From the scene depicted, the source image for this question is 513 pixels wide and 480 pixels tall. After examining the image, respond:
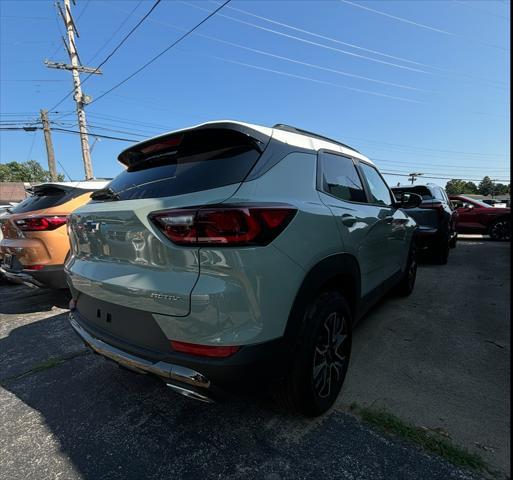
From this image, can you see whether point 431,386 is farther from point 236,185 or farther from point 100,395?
point 100,395

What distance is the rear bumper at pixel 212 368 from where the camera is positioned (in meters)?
1.65

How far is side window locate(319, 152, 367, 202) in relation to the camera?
7.98ft

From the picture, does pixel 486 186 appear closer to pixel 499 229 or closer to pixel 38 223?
pixel 499 229

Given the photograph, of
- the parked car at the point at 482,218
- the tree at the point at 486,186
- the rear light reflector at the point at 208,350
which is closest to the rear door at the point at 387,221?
the rear light reflector at the point at 208,350

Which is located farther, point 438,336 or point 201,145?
point 438,336

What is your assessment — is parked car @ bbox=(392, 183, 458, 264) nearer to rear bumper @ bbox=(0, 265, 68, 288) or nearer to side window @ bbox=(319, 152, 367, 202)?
side window @ bbox=(319, 152, 367, 202)

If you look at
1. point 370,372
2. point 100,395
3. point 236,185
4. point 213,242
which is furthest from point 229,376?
point 370,372


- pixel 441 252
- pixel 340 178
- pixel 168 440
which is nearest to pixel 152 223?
pixel 168 440

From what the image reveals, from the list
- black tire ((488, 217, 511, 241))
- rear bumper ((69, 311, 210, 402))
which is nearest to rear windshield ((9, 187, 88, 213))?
rear bumper ((69, 311, 210, 402))

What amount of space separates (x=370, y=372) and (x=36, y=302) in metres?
4.80

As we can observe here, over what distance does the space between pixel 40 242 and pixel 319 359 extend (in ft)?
12.3

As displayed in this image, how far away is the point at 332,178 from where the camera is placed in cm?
254

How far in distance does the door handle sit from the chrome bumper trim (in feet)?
4.55

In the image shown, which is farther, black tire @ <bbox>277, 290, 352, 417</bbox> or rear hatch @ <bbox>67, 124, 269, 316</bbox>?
black tire @ <bbox>277, 290, 352, 417</bbox>
